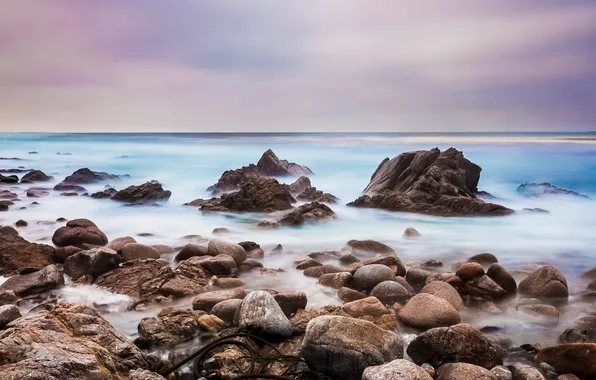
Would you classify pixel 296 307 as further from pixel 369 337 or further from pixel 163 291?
pixel 163 291

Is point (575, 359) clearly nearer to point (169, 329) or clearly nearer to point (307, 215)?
point (169, 329)

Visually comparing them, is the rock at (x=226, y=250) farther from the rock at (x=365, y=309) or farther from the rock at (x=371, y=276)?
the rock at (x=365, y=309)

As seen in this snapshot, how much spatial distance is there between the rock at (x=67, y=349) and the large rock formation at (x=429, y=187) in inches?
326

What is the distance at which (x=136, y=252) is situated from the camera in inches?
235

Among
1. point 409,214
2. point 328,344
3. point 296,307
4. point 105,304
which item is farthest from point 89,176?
point 328,344

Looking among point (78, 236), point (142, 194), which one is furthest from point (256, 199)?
point (78, 236)

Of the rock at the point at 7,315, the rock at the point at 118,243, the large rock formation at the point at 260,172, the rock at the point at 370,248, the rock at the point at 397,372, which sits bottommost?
the rock at the point at 370,248

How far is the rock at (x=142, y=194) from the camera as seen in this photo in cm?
1187

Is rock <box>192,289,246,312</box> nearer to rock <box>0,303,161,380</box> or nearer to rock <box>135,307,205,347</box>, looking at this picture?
rock <box>135,307,205,347</box>

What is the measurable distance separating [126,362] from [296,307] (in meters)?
1.76

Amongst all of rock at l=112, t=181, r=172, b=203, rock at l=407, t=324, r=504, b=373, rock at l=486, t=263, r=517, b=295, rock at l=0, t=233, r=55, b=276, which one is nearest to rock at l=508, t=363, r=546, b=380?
rock at l=407, t=324, r=504, b=373

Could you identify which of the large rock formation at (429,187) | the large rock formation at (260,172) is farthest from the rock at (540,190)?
the large rock formation at (260,172)

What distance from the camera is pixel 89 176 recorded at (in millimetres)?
16547

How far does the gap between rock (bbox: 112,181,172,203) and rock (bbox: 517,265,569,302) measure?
961 cm
